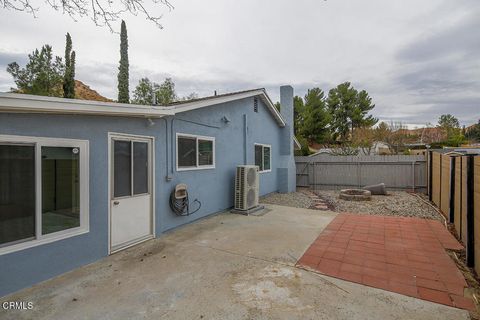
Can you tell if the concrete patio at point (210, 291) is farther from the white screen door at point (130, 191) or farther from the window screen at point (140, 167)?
the window screen at point (140, 167)

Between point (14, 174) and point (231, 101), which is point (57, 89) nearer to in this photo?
point (231, 101)

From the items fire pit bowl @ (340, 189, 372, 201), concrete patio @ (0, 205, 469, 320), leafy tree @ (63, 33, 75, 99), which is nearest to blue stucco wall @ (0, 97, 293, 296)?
concrete patio @ (0, 205, 469, 320)

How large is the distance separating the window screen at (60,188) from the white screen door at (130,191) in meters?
0.58

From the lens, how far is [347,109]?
85.9ft

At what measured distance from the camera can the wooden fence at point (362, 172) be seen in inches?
427

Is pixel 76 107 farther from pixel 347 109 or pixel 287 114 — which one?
pixel 347 109

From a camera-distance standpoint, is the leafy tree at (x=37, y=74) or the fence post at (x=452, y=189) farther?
the leafy tree at (x=37, y=74)

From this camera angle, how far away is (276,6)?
431cm

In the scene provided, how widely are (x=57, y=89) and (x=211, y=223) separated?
15278mm

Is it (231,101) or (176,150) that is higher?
(231,101)

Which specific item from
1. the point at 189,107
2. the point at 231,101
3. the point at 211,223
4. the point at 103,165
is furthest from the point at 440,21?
the point at 103,165

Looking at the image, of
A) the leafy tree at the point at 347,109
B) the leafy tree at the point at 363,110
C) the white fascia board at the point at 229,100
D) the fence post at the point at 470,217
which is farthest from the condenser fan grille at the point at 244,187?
the leafy tree at the point at 363,110

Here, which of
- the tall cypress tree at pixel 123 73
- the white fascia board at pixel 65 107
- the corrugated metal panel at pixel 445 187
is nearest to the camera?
the white fascia board at pixel 65 107

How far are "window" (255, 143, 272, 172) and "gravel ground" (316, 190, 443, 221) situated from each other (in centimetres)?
270
